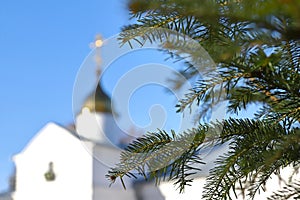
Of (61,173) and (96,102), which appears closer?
(96,102)

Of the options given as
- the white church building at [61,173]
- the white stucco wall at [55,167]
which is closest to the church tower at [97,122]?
the white church building at [61,173]

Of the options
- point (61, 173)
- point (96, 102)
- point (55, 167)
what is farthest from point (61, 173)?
point (96, 102)

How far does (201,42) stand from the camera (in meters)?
0.32

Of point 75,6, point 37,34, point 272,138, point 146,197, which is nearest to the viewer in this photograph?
point 272,138

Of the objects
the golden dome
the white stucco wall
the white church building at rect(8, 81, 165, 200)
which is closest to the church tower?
the golden dome

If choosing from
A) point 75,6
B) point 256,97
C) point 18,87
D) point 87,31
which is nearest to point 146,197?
point 18,87

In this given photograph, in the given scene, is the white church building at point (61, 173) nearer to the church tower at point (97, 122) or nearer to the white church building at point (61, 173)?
the white church building at point (61, 173)

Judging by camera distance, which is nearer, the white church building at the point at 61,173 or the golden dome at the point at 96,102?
the golden dome at the point at 96,102

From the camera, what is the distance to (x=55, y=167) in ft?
17.7

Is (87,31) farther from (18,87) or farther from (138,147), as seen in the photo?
(138,147)

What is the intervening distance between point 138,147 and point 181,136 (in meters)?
0.03

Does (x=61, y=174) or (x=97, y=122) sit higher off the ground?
(x=61, y=174)

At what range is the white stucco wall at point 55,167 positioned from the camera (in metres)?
5.15

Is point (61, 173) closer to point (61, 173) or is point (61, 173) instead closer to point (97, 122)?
point (61, 173)
